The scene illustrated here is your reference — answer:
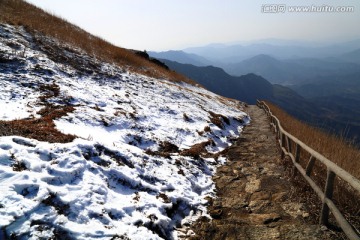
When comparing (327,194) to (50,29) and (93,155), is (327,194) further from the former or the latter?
(50,29)

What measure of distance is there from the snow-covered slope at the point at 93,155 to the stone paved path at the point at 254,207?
20.6 inches

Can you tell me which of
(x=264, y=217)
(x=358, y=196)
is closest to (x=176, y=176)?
(x=264, y=217)

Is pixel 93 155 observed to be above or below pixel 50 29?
below

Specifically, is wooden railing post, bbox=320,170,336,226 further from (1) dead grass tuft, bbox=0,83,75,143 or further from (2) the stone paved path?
(1) dead grass tuft, bbox=0,83,75,143

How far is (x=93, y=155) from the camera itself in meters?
7.28

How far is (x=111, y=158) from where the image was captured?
7.61 m

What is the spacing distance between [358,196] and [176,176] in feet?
15.8

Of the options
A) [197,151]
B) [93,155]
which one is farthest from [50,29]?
[93,155]

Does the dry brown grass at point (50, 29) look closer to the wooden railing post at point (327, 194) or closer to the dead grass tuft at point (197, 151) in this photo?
the dead grass tuft at point (197, 151)

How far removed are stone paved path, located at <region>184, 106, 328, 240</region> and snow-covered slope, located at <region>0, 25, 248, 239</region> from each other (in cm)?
52

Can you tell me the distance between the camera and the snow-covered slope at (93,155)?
4992 millimetres

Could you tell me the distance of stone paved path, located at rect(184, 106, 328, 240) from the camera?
19.5 feet

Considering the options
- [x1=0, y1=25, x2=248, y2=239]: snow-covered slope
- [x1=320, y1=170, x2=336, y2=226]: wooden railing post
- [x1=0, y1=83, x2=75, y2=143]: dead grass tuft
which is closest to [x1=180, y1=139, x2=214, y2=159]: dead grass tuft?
[x1=0, y1=25, x2=248, y2=239]: snow-covered slope

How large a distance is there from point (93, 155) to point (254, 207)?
15.2 feet
